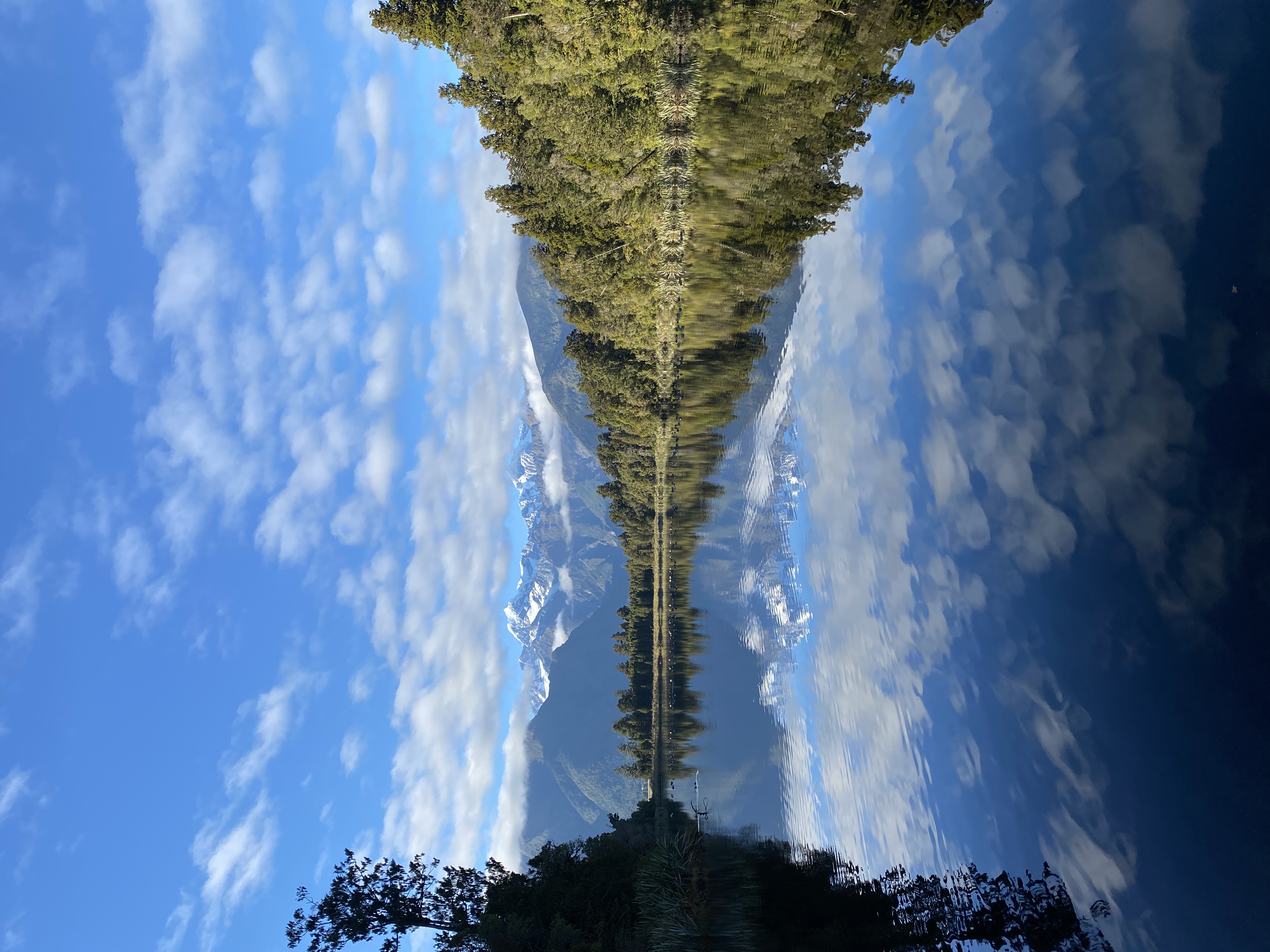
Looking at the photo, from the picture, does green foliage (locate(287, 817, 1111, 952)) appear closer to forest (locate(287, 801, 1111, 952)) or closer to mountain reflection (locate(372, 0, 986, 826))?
forest (locate(287, 801, 1111, 952))

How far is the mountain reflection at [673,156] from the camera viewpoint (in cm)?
1376

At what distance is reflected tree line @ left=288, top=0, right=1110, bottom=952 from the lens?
10.8 meters

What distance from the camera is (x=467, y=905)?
18.6 m

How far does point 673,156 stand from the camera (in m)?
16.4

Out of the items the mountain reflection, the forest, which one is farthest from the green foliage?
the mountain reflection

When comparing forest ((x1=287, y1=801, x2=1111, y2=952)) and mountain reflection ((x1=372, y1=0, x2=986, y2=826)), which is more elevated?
mountain reflection ((x1=372, y1=0, x2=986, y2=826))

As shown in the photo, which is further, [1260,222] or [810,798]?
[810,798]

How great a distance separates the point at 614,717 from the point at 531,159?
202566 mm

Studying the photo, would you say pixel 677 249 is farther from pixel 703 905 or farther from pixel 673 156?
pixel 703 905

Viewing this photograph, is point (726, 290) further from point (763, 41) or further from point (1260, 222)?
point (1260, 222)

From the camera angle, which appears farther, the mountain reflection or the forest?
the mountain reflection

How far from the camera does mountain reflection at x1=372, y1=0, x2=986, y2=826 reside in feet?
45.1

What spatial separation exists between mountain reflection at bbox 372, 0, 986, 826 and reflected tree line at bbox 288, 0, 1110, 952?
0.06 m

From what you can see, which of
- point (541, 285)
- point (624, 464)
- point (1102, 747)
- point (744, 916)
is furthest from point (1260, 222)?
point (541, 285)
